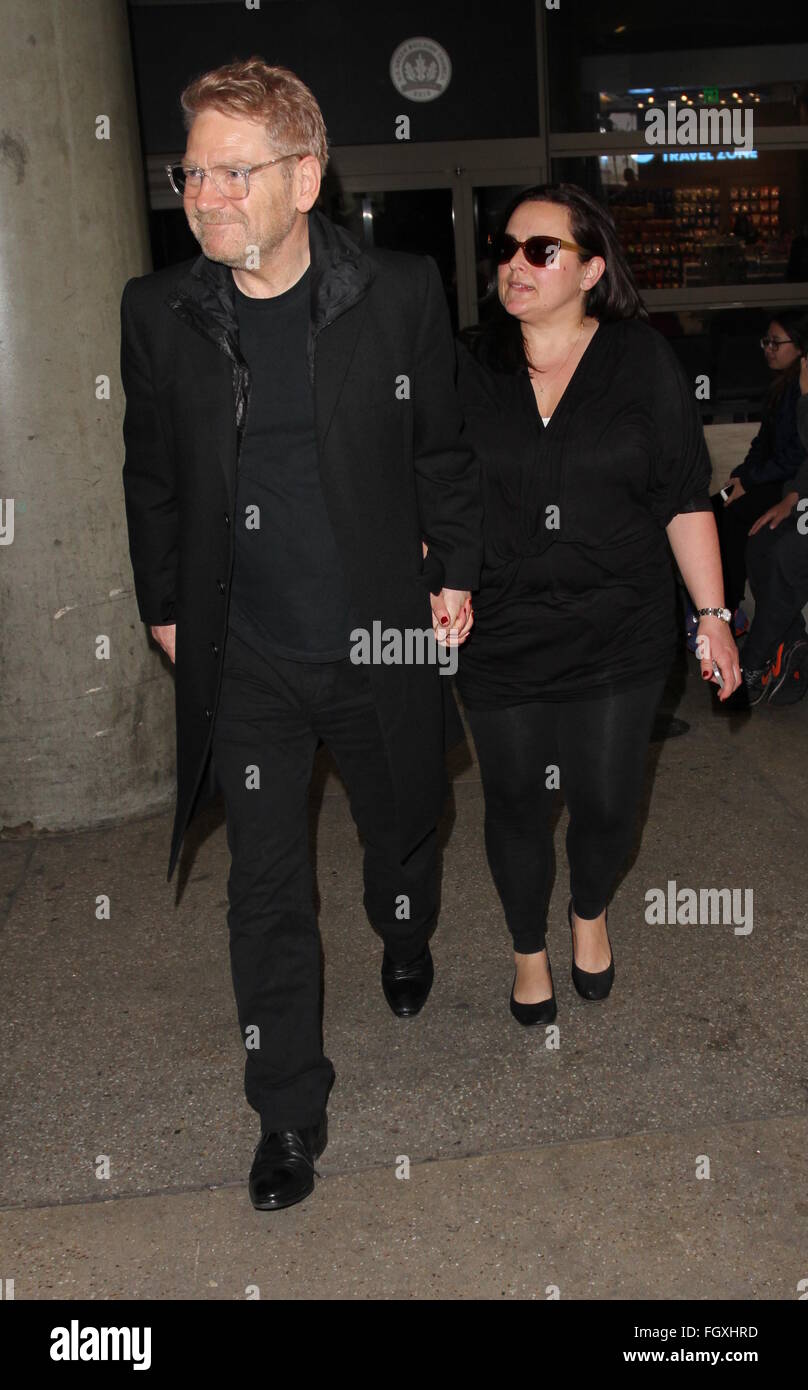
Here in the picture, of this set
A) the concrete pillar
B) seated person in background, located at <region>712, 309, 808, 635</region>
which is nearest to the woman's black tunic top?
the concrete pillar

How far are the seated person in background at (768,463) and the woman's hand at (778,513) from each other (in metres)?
0.19

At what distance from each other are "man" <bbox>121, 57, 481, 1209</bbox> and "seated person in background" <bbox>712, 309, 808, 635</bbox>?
13.1 feet

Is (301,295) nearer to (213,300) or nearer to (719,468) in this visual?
(213,300)

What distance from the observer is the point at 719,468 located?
8.54m

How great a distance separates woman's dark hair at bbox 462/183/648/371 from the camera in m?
3.12

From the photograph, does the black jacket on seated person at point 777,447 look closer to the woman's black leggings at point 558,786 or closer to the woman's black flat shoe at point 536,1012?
the woman's black leggings at point 558,786

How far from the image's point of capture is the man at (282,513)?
2613 mm

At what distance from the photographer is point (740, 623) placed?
6762mm

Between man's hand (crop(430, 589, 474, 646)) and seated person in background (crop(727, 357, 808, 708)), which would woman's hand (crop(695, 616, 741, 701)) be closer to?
man's hand (crop(430, 589, 474, 646))

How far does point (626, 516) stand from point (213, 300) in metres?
1.12

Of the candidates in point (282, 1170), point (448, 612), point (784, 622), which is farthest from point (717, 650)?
point (784, 622)

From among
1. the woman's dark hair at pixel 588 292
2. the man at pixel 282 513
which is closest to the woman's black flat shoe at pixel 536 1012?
the man at pixel 282 513

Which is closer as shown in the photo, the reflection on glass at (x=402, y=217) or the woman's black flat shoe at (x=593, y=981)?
the woman's black flat shoe at (x=593, y=981)
